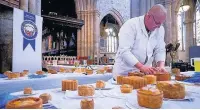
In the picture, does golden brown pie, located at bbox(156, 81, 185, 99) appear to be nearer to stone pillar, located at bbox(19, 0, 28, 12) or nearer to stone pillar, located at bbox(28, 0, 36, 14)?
stone pillar, located at bbox(19, 0, 28, 12)

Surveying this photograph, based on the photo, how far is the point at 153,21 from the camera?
246 centimetres

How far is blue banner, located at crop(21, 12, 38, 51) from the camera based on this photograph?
4.78 meters

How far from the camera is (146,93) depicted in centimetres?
118

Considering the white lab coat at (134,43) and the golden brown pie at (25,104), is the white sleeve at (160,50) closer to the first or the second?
the white lab coat at (134,43)

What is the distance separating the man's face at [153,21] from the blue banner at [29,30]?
3180mm

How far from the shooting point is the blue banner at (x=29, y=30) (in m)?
4.78

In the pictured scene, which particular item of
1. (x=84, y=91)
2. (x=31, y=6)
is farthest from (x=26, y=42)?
(x=84, y=91)

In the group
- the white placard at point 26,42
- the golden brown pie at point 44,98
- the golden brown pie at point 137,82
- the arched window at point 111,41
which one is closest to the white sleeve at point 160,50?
the golden brown pie at point 137,82

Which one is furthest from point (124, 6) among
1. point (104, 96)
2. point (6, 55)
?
point (104, 96)

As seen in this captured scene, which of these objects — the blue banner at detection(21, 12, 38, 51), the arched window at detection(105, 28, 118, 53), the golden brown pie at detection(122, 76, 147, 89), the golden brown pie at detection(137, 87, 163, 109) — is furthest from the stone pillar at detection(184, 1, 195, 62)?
the golden brown pie at detection(137, 87, 163, 109)

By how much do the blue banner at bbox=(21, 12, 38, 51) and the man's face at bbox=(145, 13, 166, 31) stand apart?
3.18 m

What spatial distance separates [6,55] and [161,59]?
165 inches

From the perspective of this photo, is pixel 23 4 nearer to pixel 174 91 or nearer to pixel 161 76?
pixel 161 76

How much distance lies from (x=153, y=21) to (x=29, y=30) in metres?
3.50
